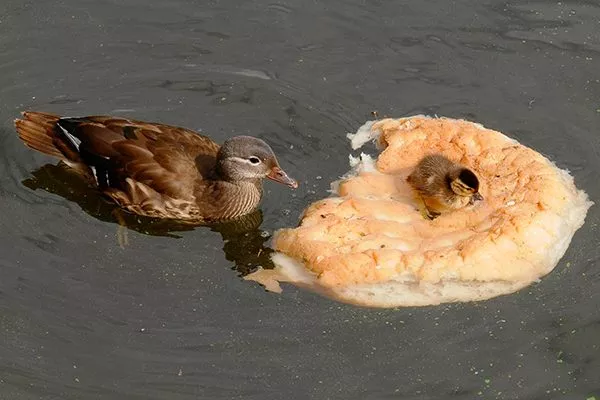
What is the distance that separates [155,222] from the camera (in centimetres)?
771

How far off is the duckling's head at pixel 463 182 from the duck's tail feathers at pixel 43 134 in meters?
2.77

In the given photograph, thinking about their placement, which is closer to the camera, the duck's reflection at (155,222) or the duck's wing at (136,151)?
the duck's reflection at (155,222)

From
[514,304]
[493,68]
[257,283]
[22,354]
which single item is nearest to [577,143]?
[493,68]

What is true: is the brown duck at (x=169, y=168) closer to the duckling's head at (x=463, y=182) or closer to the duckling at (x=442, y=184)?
the duckling at (x=442, y=184)

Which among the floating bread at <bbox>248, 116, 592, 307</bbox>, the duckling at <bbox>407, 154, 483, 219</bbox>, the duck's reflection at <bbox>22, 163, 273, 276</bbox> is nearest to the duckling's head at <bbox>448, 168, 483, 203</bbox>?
the duckling at <bbox>407, 154, 483, 219</bbox>

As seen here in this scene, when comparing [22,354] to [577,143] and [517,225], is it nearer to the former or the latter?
[517,225]

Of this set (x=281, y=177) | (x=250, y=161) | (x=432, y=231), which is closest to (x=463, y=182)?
(x=432, y=231)

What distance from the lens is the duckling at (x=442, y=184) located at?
707cm

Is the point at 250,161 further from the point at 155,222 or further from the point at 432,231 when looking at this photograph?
the point at 432,231

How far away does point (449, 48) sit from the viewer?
8.98 m

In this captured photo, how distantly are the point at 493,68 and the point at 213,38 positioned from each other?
2.35 meters

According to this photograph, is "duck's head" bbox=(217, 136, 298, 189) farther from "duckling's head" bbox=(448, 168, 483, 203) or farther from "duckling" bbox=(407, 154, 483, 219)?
"duckling's head" bbox=(448, 168, 483, 203)

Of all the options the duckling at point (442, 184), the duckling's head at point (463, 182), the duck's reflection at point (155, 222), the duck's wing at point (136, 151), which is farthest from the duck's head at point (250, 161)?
the duckling's head at point (463, 182)

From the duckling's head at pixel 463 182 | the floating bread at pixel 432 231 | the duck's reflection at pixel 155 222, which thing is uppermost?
the duckling's head at pixel 463 182
